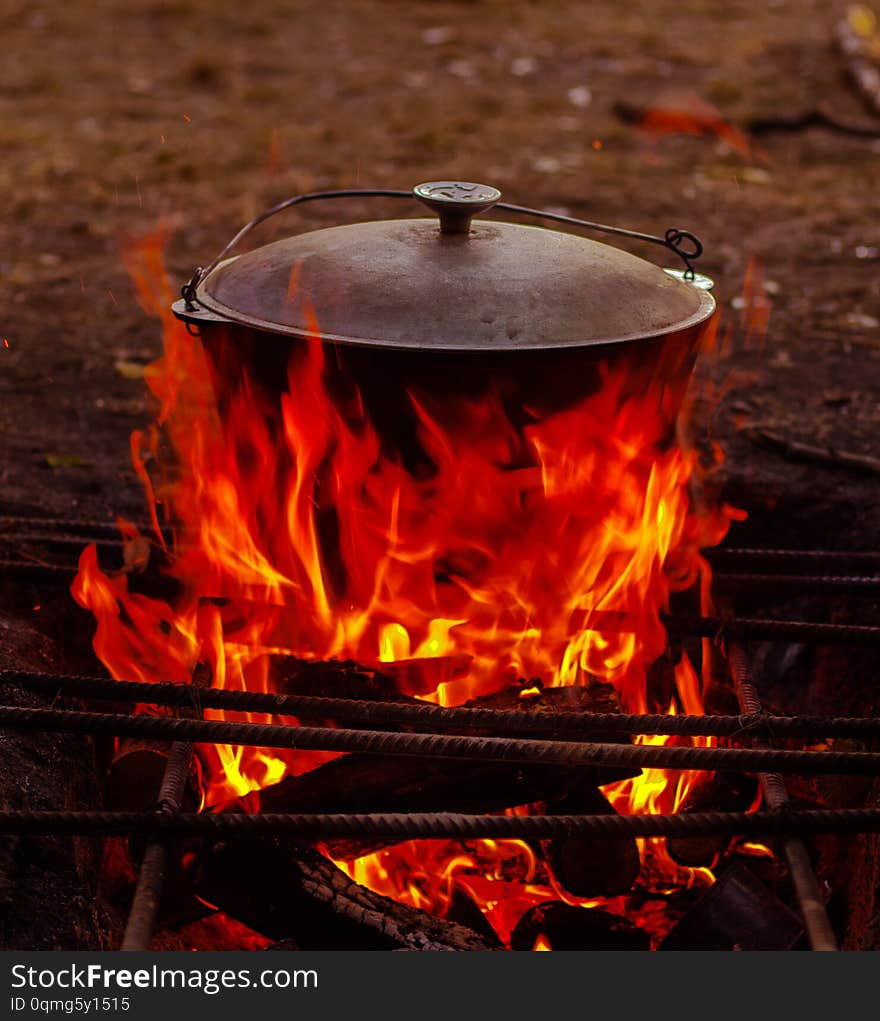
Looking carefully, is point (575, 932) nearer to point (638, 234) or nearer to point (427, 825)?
point (427, 825)

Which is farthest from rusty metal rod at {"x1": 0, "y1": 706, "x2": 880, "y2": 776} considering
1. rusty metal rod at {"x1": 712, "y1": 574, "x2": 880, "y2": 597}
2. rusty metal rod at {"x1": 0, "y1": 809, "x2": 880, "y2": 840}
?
rusty metal rod at {"x1": 712, "y1": 574, "x2": 880, "y2": 597}

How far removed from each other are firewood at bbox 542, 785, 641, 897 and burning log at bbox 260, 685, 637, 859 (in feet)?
0.19

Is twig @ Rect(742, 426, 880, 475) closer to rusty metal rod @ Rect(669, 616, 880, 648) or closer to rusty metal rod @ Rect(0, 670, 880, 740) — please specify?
rusty metal rod @ Rect(669, 616, 880, 648)

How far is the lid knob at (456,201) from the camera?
240 cm

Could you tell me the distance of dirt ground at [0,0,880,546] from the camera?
4008mm

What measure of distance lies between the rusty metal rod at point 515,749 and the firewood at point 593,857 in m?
0.26

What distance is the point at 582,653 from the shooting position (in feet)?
8.59

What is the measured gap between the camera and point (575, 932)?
87.0 inches

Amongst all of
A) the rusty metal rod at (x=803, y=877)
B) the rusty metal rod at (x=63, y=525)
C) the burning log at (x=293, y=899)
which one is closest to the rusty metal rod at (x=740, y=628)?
the rusty metal rod at (x=803, y=877)

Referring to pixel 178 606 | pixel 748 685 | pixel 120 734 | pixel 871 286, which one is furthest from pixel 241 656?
pixel 871 286

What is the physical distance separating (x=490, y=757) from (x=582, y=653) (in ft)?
2.06

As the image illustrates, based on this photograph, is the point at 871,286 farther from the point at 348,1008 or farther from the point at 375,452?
the point at 348,1008

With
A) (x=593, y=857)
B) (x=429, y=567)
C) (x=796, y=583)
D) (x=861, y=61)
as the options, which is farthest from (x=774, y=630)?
(x=861, y=61)

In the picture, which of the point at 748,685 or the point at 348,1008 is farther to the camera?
the point at 748,685
